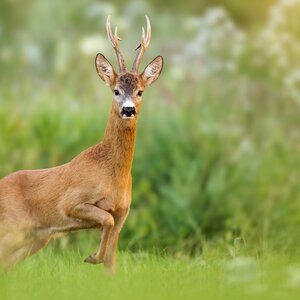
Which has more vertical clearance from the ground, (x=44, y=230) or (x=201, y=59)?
(x=201, y=59)

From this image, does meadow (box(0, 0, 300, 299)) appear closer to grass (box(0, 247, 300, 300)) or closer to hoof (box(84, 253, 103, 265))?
grass (box(0, 247, 300, 300))

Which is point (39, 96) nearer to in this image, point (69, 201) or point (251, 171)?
point (251, 171)

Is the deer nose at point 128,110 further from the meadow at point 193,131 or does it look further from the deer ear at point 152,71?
Answer: the meadow at point 193,131

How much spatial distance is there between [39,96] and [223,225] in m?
2.98

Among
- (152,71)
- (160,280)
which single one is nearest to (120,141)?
(152,71)

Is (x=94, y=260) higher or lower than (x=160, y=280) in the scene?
higher

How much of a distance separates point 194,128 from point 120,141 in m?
4.80

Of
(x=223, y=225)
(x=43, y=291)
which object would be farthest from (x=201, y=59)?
(x=43, y=291)

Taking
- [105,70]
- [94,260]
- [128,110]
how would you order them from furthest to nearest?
[105,70] → [128,110] → [94,260]

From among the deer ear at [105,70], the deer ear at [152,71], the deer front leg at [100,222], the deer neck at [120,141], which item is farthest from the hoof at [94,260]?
the deer ear at [152,71]

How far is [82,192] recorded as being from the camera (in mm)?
7262

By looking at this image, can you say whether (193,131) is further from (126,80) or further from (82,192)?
(82,192)

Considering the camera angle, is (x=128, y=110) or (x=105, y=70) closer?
(x=128, y=110)

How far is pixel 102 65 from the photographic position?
7785 mm
